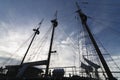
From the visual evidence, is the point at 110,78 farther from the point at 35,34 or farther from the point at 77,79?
the point at 35,34

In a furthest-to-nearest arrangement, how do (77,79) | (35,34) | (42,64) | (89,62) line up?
(35,34)
(89,62)
(42,64)
(77,79)

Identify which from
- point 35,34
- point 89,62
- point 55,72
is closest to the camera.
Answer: point 55,72

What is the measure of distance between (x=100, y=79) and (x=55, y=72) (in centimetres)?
1024

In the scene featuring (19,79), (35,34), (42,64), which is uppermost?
(35,34)

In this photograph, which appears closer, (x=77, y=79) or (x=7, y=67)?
(x=77, y=79)

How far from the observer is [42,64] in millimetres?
28438

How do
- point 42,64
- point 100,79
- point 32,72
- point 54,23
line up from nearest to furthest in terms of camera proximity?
point 100,79, point 42,64, point 32,72, point 54,23

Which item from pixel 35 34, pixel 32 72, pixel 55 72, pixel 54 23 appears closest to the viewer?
pixel 55 72

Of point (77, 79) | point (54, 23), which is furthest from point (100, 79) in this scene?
point (54, 23)

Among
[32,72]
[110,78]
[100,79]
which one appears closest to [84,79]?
[110,78]

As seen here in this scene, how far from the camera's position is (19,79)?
24891mm

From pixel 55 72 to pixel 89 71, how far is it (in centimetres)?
902

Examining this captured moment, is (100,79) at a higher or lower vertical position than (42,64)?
lower

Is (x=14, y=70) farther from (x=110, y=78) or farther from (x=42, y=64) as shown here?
(x=110, y=78)
